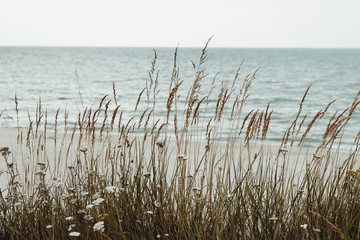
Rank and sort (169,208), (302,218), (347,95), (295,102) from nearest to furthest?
(302,218) < (169,208) < (295,102) < (347,95)

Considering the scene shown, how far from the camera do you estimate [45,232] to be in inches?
83.1

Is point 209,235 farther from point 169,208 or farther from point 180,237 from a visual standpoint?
point 169,208

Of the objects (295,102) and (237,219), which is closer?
(237,219)

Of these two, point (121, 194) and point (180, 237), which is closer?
point (180, 237)

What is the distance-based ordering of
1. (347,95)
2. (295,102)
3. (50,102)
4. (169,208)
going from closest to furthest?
1. (169,208)
2. (50,102)
3. (295,102)
4. (347,95)

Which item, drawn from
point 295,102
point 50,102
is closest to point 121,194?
point 50,102

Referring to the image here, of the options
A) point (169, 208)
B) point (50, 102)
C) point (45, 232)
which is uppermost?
point (169, 208)

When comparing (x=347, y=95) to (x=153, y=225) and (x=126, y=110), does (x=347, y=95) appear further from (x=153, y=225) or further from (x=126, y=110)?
(x=153, y=225)

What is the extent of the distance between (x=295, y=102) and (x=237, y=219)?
15.5m

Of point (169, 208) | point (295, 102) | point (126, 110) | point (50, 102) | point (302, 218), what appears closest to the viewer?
point (302, 218)

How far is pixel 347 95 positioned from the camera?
66.8 feet

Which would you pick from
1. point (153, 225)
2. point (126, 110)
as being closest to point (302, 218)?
point (153, 225)

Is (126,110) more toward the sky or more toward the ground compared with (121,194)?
more toward the ground

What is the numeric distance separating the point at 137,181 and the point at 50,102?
14.3 metres
